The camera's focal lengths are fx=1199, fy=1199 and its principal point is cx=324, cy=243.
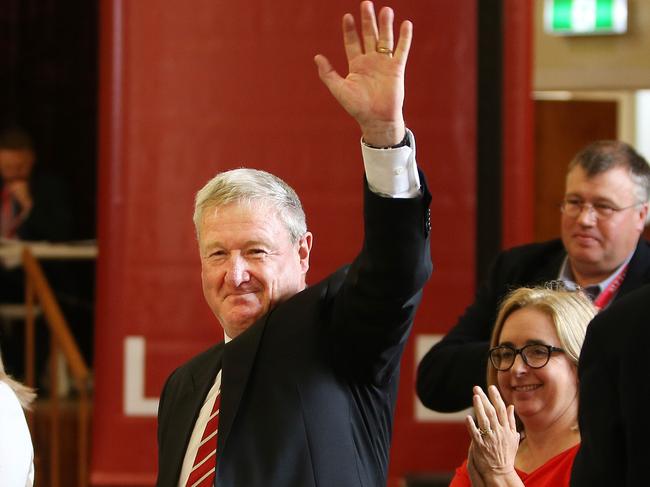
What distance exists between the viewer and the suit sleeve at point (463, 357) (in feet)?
8.20

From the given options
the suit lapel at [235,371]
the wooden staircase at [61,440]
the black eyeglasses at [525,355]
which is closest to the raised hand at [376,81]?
the suit lapel at [235,371]

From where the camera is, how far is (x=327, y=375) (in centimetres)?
182

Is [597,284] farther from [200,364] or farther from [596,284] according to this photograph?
[200,364]

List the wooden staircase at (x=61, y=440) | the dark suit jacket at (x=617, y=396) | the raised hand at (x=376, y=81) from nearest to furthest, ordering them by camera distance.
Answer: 1. the dark suit jacket at (x=617, y=396)
2. the raised hand at (x=376, y=81)
3. the wooden staircase at (x=61, y=440)

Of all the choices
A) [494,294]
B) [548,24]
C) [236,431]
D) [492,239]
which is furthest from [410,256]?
[548,24]

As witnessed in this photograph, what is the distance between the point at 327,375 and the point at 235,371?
0.46 ft

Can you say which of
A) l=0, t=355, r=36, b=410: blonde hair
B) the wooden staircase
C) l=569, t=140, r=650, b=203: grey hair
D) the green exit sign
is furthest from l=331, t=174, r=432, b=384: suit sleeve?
the green exit sign

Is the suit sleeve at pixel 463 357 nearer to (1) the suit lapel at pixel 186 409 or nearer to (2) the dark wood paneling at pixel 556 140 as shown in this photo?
(1) the suit lapel at pixel 186 409

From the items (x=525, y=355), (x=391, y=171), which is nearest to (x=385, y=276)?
(x=391, y=171)

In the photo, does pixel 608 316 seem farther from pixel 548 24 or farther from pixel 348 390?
pixel 548 24

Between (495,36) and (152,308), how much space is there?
4.30 feet

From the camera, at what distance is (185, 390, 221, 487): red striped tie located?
1803 millimetres

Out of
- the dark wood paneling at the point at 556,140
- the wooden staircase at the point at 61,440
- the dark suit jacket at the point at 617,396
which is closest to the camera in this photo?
the dark suit jacket at the point at 617,396

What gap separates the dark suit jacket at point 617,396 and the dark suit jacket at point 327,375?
1.24 feet
